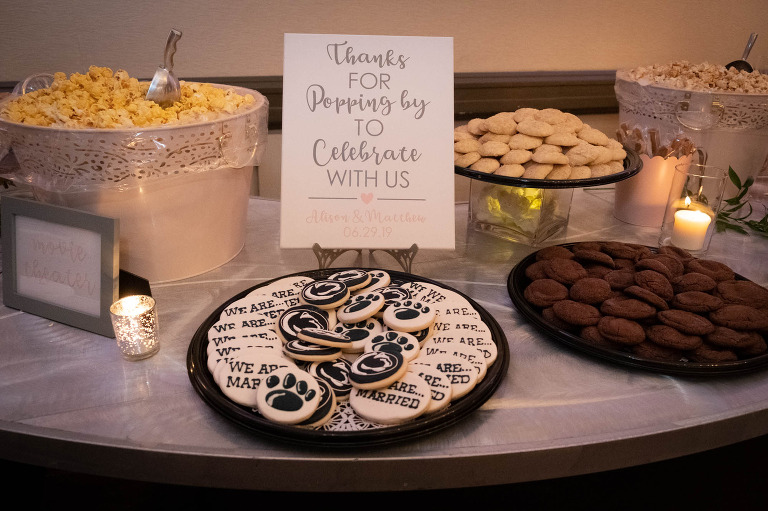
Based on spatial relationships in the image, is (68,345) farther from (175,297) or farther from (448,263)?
(448,263)

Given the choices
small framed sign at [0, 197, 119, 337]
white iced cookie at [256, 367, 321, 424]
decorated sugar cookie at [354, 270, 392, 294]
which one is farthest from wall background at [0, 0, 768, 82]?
white iced cookie at [256, 367, 321, 424]

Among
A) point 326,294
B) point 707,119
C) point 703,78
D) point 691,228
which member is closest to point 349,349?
point 326,294

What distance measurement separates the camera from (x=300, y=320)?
2.83 feet

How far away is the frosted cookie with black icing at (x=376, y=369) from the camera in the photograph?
731 mm

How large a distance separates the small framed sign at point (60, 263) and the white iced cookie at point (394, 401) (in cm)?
46

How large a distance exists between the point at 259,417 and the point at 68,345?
1.35ft

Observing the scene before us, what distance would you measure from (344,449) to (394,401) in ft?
0.28

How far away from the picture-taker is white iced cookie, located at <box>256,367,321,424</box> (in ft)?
2.27

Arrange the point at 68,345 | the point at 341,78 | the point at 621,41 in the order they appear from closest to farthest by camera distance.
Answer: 1. the point at 68,345
2. the point at 341,78
3. the point at 621,41

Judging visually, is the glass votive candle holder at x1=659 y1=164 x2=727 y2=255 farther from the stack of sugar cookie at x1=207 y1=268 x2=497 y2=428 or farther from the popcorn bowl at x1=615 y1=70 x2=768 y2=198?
the stack of sugar cookie at x1=207 y1=268 x2=497 y2=428

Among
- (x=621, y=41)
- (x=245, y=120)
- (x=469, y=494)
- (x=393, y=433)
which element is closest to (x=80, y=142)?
(x=245, y=120)

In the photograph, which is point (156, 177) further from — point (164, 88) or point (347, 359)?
point (347, 359)

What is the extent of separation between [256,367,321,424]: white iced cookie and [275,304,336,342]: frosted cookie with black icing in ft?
0.29

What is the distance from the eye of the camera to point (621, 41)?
2562mm
